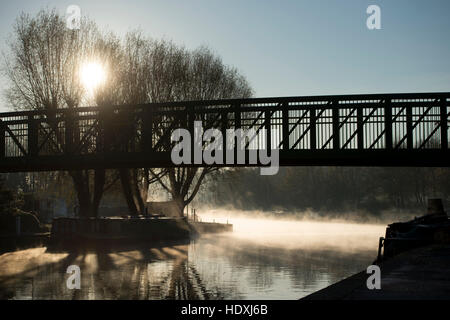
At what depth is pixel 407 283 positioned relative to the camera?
676 inches

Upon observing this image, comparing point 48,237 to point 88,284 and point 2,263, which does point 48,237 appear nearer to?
point 2,263

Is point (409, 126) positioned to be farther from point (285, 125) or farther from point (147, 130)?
point (147, 130)

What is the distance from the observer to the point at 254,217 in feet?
415

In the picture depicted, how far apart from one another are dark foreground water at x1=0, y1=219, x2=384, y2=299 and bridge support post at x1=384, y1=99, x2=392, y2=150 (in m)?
6.27

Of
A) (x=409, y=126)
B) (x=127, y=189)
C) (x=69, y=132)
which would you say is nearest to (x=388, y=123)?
(x=409, y=126)

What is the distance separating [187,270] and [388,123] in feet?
39.5

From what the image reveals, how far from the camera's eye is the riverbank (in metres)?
15.0

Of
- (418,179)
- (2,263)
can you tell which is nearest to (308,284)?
(2,263)

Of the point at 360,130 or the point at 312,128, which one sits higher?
the point at 312,128

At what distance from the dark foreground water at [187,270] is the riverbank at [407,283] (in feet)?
16.5

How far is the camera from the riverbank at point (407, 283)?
15039 millimetres

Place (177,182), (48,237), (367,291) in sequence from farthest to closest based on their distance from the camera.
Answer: (177,182), (48,237), (367,291)

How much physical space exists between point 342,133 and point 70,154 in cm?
1340
